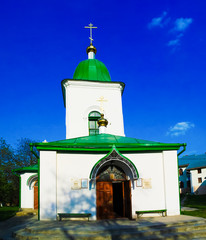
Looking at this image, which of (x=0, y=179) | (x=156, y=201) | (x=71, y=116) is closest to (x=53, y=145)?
(x=156, y=201)

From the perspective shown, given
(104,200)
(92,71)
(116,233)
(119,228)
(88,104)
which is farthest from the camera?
(92,71)

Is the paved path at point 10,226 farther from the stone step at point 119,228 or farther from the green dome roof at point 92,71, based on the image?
the green dome roof at point 92,71

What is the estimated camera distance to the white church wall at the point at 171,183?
31.4 feet

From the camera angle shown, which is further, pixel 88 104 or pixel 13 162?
pixel 13 162

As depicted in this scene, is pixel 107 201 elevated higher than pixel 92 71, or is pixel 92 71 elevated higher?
pixel 92 71

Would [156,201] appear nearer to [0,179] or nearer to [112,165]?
[112,165]

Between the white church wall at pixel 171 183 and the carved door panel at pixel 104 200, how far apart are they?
223 centimetres

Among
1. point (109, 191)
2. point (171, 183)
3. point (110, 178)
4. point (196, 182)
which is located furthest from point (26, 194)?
point (196, 182)

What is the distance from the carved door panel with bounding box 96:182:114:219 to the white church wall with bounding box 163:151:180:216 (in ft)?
7.32

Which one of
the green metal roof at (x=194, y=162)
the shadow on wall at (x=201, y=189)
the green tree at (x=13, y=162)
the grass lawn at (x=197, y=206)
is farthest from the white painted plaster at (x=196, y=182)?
the green tree at (x=13, y=162)

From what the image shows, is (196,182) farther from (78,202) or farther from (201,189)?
(78,202)

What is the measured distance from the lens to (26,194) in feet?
55.4

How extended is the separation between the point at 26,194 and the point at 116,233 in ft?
38.2

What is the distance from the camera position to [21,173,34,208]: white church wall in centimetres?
1669
